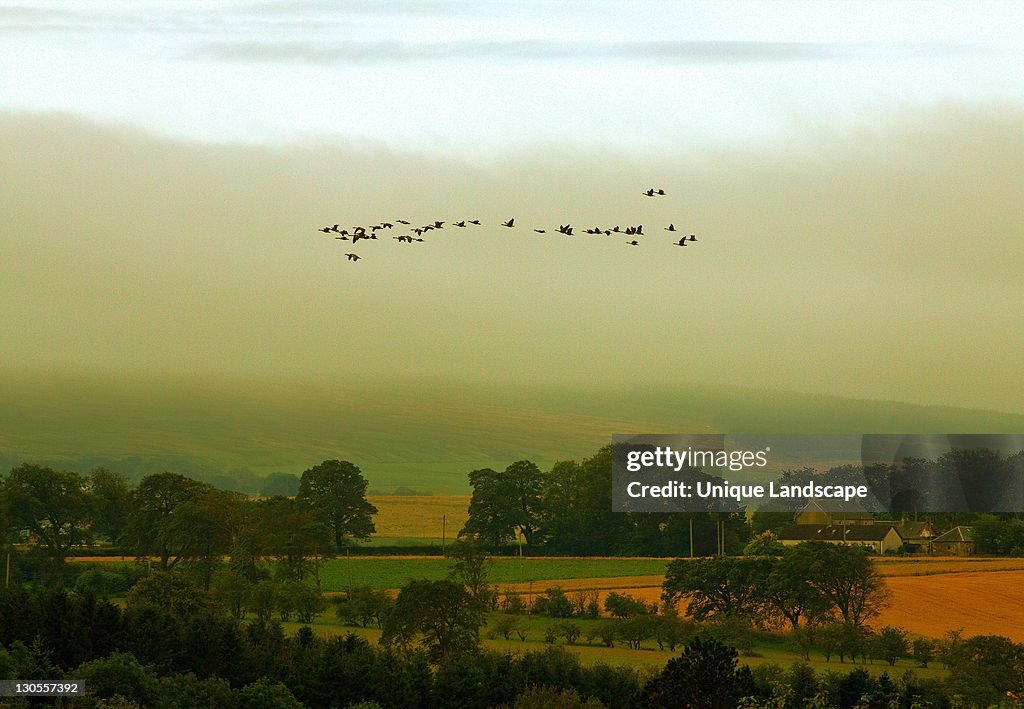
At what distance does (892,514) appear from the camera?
159 meters

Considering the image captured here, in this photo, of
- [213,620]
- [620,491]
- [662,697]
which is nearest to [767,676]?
[662,697]

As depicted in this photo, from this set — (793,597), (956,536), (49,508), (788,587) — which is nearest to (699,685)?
(793,597)

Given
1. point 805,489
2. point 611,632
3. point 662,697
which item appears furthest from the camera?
point 805,489

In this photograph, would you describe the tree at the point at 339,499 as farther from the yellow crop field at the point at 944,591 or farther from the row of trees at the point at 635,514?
the yellow crop field at the point at 944,591

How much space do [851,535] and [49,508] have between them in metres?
75.7

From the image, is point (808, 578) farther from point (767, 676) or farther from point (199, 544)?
point (199, 544)

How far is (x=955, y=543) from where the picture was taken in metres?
144

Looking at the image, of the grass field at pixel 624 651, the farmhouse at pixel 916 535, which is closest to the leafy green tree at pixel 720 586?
the grass field at pixel 624 651

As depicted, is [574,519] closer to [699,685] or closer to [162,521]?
[162,521]

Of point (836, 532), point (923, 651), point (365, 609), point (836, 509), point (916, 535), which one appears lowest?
point (923, 651)

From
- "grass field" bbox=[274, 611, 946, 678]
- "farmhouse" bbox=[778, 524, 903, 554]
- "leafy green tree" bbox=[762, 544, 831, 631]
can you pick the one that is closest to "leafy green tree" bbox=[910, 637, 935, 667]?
"grass field" bbox=[274, 611, 946, 678]

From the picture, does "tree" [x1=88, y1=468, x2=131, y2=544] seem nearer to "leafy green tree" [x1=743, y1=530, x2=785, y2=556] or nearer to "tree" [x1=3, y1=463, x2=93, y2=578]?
"tree" [x1=3, y1=463, x2=93, y2=578]

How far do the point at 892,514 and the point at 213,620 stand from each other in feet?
334

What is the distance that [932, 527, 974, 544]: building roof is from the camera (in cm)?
14438
